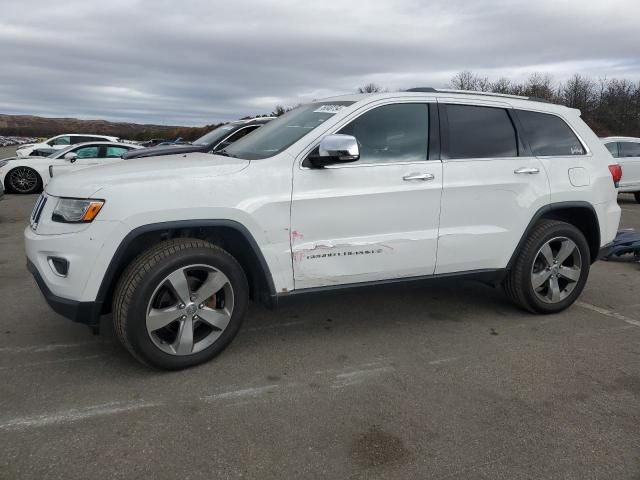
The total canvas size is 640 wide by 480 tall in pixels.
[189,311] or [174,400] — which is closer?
[174,400]

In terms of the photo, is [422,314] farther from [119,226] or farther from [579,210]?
[119,226]

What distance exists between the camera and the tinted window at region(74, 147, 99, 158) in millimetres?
13594

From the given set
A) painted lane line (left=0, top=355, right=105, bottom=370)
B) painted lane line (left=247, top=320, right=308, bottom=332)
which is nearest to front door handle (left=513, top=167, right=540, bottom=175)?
painted lane line (left=247, top=320, right=308, bottom=332)

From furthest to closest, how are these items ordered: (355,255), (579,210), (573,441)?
(579,210), (355,255), (573,441)

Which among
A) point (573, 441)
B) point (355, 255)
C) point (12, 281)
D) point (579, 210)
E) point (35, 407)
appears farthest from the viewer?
point (12, 281)

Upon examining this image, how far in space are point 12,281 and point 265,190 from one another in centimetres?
357

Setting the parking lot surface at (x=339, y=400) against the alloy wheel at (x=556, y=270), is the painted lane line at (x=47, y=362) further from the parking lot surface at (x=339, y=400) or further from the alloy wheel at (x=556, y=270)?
the alloy wheel at (x=556, y=270)

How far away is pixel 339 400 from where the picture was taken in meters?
2.97

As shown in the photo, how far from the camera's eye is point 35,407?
111 inches

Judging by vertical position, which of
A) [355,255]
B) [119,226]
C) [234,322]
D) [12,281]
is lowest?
[12,281]

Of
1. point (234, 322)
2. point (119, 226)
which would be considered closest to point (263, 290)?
point (234, 322)

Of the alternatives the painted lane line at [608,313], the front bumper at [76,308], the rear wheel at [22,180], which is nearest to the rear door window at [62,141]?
the rear wheel at [22,180]

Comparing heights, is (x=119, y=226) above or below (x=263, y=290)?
above

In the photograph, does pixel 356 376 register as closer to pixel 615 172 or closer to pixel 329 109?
pixel 329 109
